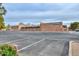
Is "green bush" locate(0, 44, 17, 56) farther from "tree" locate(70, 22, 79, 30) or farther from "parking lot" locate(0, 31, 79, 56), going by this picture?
"tree" locate(70, 22, 79, 30)

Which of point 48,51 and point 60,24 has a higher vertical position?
point 60,24

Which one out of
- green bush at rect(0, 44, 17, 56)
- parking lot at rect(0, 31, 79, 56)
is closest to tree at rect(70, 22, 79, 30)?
parking lot at rect(0, 31, 79, 56)

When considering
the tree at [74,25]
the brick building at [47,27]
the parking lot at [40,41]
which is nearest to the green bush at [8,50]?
the parking lot at [40,41]

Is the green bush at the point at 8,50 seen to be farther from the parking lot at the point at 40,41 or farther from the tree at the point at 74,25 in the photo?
the tree at the point at 74,25

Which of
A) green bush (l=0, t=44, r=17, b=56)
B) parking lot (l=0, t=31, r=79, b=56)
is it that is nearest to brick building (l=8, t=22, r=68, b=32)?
parking lot (l=0, t=31, r=79, b=56)

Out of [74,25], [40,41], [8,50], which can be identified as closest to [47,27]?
[40,41]

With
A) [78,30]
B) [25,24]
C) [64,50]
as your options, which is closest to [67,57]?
[64,50]

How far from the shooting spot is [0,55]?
3820 millimetres

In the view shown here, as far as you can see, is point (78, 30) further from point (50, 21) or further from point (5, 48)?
point (5, 48)

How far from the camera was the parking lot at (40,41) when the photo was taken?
12.5 feet

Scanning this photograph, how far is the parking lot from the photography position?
12.5 ft

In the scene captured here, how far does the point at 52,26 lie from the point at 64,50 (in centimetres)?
32

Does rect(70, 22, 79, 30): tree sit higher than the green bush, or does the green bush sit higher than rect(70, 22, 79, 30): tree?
rect(70, 22, 79, 30): tree

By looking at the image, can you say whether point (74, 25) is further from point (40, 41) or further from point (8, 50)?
point (8, 50)
